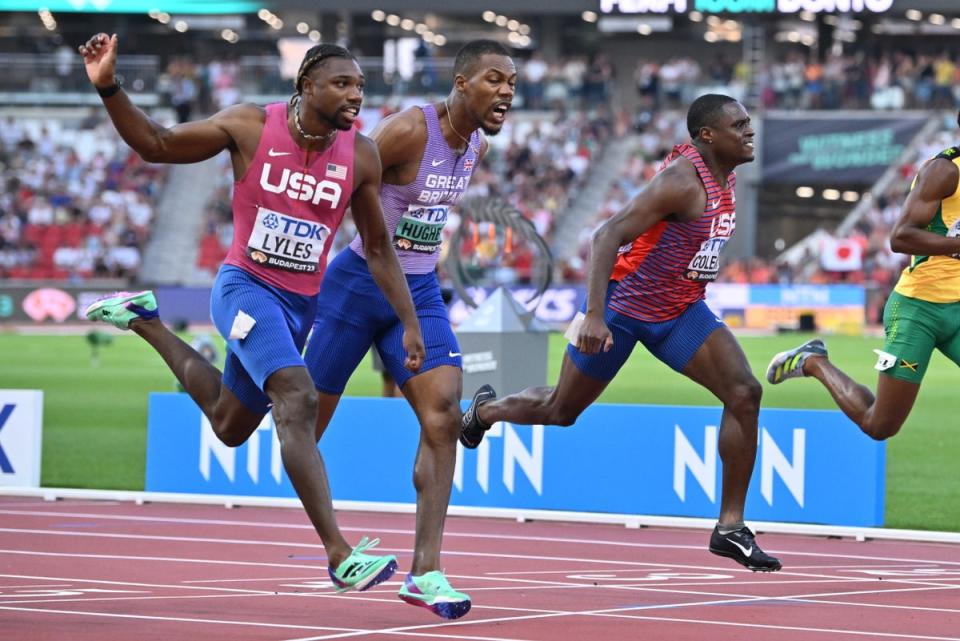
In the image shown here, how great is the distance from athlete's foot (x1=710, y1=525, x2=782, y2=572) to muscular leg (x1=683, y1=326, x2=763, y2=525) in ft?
0.27

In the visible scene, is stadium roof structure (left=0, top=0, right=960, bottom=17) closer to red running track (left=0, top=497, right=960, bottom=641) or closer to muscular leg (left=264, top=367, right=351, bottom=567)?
red running track (left=0, top=497, right=960, bottom=641)

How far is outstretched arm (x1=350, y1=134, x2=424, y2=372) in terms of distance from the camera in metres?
7.11

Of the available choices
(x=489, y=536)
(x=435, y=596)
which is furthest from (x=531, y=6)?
(x=435, y=596)

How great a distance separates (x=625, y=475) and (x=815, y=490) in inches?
50.5

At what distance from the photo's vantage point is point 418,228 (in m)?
7.70

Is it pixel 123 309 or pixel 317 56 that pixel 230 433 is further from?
pixel 317 56

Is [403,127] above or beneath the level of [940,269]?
above

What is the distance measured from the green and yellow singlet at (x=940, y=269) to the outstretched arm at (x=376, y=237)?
289 centimetres

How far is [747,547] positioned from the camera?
7.95m

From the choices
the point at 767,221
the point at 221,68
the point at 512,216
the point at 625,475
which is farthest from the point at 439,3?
the point at 625,475

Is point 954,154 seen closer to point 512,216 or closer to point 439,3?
point 512,216

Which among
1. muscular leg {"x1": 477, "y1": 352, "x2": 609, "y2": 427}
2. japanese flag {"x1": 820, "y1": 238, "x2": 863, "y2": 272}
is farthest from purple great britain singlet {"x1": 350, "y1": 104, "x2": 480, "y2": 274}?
japanese flag {"x1": 820, "y1": 238, "x2": 863, "y2": 272}

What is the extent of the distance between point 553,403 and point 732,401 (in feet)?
3.35

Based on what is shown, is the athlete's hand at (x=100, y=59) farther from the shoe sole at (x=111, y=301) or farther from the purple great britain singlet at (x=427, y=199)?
the shoe sole at (x=111, y=301)
